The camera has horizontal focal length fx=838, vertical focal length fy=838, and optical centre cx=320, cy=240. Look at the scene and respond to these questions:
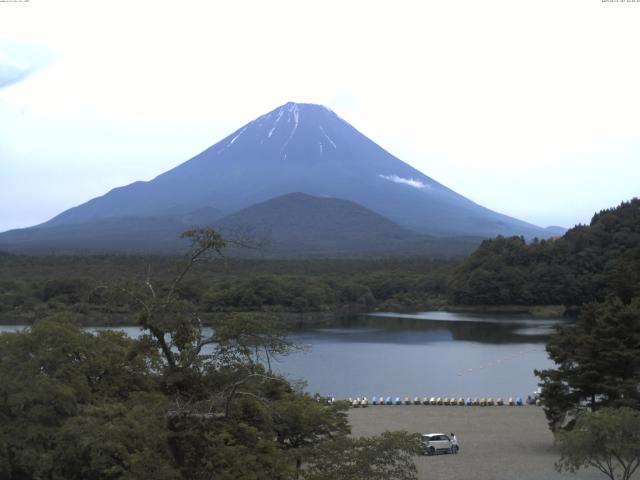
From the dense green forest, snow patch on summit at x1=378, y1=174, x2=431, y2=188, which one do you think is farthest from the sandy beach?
snow patch on summit at x1=378, y1=174, x2=431, y2=188

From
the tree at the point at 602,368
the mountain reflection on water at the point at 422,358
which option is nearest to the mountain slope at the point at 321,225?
the mountain reflection on water at the point at 422,358

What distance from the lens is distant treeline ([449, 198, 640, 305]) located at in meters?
48.4

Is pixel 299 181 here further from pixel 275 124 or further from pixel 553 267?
pixel 553 267

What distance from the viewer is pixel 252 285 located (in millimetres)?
45406

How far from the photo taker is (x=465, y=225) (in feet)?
413

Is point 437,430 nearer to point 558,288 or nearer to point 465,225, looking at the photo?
point 558,288

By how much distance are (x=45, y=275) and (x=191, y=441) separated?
4862cm

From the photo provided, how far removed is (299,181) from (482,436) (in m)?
117

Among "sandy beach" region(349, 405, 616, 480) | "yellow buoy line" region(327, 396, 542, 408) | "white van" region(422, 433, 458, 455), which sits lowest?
"yellow buoy line" region(327, 396, 542, 408)

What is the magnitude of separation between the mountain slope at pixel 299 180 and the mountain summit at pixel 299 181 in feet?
0.51

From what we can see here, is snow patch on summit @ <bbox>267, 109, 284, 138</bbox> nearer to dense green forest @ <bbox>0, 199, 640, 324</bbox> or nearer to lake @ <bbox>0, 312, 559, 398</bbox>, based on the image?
dense green forest @ <bbox>0, 199, 640, 324</bbox>

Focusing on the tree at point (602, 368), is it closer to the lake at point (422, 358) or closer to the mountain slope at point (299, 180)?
the lake at point (422, 358)

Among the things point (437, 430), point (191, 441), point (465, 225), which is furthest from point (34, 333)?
point (465, 225)

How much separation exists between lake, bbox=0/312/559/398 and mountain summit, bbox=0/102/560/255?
3078 inches
